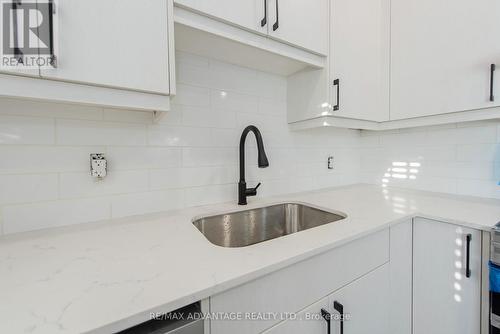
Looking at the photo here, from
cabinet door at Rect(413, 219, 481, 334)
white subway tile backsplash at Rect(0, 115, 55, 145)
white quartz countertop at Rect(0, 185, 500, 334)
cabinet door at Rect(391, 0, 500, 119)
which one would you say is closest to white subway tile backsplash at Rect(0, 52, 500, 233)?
white subway tile backsplash at Rect(0, 115, 55, 145)

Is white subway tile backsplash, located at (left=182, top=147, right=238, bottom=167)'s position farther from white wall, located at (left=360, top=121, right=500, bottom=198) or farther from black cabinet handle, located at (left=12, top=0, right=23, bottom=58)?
white wall, located at (left=360, top=121, right=500, bottom=198)

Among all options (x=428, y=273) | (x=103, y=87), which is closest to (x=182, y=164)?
(x=103, y=87)

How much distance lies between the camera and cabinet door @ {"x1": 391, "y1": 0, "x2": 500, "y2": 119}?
101cm

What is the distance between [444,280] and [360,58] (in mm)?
1201

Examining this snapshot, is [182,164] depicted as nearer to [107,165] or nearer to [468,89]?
[107,165]

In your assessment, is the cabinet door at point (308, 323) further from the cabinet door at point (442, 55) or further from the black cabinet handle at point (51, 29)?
the cabinet door at point (442, 55)

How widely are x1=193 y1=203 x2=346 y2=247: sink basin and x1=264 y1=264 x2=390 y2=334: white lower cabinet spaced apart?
0.93 feet

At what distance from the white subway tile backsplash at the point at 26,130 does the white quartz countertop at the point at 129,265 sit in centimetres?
32

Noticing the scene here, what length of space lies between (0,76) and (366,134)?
2021mm

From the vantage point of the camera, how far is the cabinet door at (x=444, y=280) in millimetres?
845

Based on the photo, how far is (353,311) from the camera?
751mm

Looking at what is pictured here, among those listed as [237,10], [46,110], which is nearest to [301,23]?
[237,10]

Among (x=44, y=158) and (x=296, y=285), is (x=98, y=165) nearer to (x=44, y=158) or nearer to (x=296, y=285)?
(x=44, y=158)
